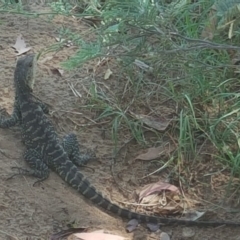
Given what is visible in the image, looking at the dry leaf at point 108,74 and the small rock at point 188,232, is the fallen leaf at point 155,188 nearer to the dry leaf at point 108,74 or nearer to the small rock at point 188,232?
the small rock at point 188,232

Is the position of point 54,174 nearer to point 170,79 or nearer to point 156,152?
point 156,152

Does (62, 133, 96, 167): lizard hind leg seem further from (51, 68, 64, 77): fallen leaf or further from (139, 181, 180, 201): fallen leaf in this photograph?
(51, 68, 64, 77): fallen leaf

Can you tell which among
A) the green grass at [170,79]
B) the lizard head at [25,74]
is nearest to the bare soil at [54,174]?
the green grass at [170,79]

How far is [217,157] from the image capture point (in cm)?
555

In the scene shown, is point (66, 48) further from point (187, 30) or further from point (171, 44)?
point (171, 44)

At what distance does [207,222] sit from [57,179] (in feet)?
4.01

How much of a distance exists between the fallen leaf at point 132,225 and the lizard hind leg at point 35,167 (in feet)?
2.52

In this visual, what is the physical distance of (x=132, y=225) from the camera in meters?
5.05

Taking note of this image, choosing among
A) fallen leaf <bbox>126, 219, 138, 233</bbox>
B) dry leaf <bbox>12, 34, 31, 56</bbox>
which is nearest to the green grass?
dry leaf <bbox>12, 34, 31, 56</bbox>

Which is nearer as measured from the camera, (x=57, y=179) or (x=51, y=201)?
(x=51, y=201)

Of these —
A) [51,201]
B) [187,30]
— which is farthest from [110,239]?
[187,30]

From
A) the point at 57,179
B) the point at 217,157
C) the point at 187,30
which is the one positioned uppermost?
the point at 187,30

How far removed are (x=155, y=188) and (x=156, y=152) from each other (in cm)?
41

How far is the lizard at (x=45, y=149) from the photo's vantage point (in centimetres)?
509
